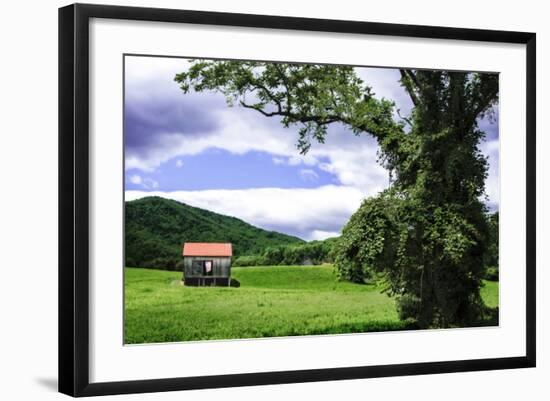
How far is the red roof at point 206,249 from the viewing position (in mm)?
8523

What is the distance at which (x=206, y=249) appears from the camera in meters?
8.59

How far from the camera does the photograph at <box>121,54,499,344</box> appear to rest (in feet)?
27.2

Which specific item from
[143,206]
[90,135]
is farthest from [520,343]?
[90,135]

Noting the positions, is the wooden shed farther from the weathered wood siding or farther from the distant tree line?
the distant tree line

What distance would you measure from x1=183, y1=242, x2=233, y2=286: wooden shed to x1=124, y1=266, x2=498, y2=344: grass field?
0.07 m

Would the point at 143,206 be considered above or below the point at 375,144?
below

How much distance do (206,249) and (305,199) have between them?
113 centimetres

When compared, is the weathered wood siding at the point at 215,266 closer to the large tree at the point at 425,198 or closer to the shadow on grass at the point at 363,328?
the shadow on grass at the point at 363,328

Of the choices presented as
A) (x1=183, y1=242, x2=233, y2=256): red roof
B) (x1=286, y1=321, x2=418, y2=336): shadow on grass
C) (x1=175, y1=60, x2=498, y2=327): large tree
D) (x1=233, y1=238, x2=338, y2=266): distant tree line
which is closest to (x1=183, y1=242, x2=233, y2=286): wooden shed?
(x1=183, y1=242, x2=233, y2=256): red roof

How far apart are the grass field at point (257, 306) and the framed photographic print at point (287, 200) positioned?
0.02 m

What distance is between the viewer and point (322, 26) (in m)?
8.29

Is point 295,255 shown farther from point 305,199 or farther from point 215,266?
point 215,266

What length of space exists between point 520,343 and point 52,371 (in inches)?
170

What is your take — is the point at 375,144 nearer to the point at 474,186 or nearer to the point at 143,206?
the point at 474,186
